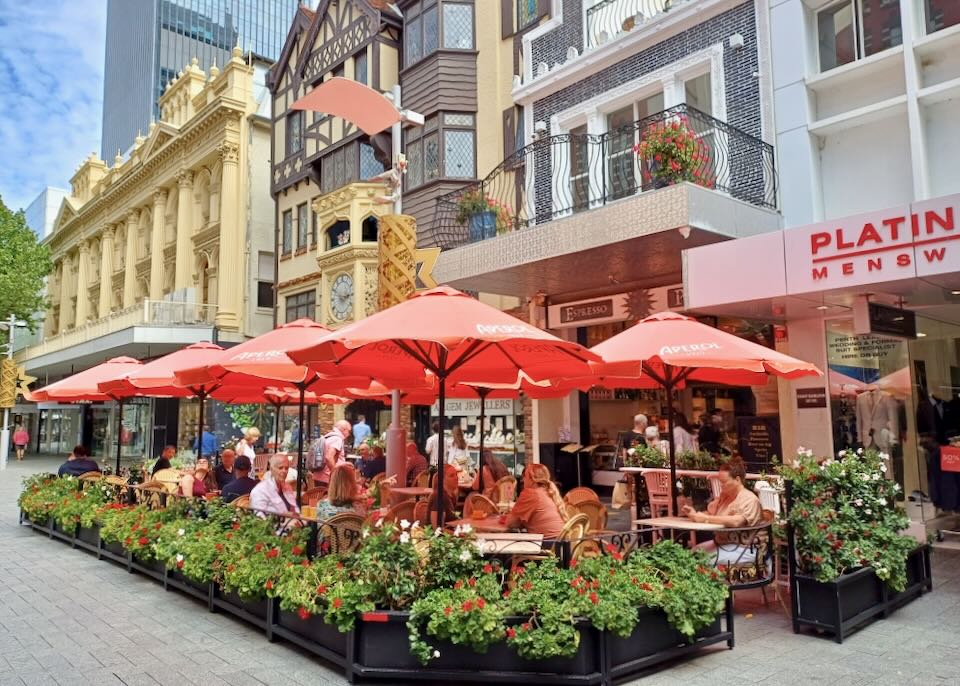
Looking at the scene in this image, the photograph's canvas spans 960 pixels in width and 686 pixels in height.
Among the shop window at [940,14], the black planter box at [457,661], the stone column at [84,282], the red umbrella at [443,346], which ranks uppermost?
the stone column at [84,282]

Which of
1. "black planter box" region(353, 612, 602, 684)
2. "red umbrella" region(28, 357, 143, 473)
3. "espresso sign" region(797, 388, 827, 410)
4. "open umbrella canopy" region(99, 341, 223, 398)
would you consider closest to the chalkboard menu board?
"espresso sign" region(797, 388, 827, 410)

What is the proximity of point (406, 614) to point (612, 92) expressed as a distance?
11.0 meters

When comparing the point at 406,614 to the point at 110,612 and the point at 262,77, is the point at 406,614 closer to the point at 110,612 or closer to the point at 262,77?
the point at 110,612

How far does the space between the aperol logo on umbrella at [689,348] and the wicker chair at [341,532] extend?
356 cm

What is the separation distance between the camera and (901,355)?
33.5ft

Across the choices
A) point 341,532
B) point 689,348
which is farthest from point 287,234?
point 341,532

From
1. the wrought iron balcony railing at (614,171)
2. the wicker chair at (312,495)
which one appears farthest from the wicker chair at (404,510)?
the wrought iron balcony railing at (614,171)

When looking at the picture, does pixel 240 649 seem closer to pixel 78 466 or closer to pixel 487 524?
pixel 487 524

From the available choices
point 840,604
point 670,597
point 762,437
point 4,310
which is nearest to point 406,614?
point 670,597

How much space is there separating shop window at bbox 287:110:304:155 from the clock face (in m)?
6.06

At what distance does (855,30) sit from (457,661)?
1063 cm

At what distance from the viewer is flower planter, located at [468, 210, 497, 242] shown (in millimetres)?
13797

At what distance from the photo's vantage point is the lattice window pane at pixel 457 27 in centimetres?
1833

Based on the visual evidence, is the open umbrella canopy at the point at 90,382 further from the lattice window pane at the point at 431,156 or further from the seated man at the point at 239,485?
the lattice window pane at the point at 431,156
